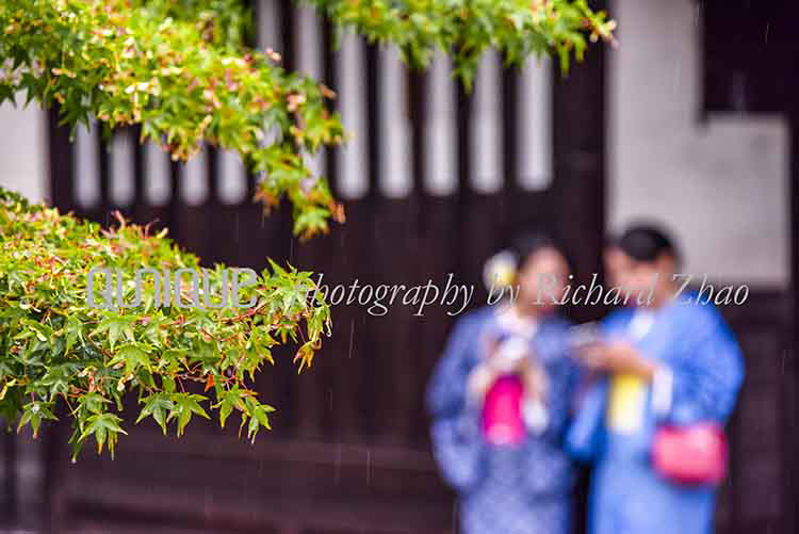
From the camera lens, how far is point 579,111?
20.4ft

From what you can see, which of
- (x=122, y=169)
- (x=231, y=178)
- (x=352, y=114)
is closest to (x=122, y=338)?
(x=352, y=114)

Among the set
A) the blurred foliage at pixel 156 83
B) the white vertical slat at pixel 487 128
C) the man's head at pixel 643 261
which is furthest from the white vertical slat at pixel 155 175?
the blurred foliage at pixel 156 83

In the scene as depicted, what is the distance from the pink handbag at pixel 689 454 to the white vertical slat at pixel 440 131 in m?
1.77

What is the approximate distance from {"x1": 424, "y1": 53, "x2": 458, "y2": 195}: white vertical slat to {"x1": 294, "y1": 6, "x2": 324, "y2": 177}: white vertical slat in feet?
2.12

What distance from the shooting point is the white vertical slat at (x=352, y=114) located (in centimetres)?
683

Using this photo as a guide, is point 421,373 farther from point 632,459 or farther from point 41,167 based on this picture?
point 41,167

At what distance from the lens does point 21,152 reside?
29.5ft

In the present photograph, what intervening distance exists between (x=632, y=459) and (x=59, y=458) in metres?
3.71

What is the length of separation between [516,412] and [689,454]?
93 centimetres

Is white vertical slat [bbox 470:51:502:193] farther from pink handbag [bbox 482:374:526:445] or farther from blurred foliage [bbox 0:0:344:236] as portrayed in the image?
blurred foliage [bbox 0:0:344:236]

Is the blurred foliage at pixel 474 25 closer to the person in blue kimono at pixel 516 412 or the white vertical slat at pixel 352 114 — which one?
the person in blue kimono at pixel 516 412

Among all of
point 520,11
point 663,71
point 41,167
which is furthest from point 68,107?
point 41,167

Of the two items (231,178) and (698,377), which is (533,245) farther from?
(231,178)

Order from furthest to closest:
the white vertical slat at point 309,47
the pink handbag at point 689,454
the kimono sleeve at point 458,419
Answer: the white vertical slat at point 309,47
the kimono sleeve at point 458,419
the pink handbag at point 689,454
